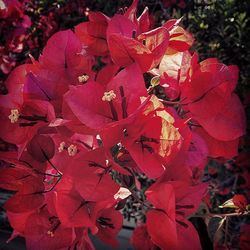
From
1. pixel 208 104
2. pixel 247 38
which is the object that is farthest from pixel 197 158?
pixel 247 38

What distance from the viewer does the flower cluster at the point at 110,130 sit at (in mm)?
392

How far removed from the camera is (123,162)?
43cm

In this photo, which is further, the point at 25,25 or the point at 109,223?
the point at 25,25

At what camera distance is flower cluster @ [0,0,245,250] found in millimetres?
392

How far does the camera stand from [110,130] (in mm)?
378

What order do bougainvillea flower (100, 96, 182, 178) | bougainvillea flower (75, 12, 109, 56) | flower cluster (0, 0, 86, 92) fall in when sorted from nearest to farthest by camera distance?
bougainvillea flower (100, 96, 182, 178) < bougainvillea flower (75, 12, 109, 56) < flower cluster (0, 0, 86, 92)

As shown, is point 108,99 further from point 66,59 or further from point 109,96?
point 66,59

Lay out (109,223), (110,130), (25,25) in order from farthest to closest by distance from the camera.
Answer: (25,25) → (109,223) → (110,130)

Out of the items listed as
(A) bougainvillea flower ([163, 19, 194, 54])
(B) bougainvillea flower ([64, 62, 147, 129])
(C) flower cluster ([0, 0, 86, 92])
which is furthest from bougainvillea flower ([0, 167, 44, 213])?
(C) flower cluster ([0, 0, 86, 92])

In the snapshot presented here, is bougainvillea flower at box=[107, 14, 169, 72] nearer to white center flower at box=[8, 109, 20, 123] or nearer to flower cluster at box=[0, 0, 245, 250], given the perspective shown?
flower cluster at box=[0, 0, 245, 250]

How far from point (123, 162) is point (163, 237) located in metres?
0.09

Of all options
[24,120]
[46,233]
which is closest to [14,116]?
[24,120]

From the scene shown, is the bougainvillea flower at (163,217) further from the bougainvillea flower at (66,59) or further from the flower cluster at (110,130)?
the bougainvillea flower at (66,59)

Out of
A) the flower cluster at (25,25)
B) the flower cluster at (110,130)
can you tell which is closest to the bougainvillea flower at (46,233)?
the flower cluster at (110,130)
